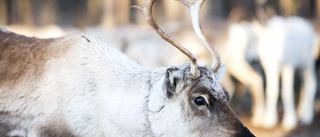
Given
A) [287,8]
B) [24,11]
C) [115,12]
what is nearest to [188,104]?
[115,12]

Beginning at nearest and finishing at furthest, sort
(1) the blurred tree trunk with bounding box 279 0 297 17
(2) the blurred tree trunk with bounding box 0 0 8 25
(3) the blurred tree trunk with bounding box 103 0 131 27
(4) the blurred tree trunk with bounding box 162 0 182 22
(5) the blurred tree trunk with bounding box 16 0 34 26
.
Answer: (4) the blurred tree trunk with bounding box 162 0 182 22 → (3) the blurred tree trunk with bounding box 103 0 131 27 → (1) the blurred tree trunk with bounding box 279 0 297 17 → (2) the blurred tree trunk with bounding box 0 0 8 25 → (5) the blurred tree trunk with bounding box 16 0 34 26

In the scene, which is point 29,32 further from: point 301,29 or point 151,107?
point 151,107

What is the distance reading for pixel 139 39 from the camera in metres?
10.5

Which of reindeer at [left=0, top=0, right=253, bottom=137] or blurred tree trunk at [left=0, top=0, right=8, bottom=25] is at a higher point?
blurred tree trunk at [left=0, top=0, right=8, bottom=25]

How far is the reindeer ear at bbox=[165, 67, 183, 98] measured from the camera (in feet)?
10.1

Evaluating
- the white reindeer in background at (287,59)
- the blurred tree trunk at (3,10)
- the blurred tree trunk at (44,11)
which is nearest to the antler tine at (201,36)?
the white reindeer in background at (287,59)

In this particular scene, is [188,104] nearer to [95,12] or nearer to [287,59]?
[287,59]

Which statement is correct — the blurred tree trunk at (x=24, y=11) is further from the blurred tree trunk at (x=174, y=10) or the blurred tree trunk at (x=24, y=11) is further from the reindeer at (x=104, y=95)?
the reindeer at (x=104, y=95)

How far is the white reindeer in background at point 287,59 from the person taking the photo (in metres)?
8.70

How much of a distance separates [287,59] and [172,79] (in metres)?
6.16

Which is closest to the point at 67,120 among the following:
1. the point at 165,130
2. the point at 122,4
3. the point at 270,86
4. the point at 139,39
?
the point at 165,130

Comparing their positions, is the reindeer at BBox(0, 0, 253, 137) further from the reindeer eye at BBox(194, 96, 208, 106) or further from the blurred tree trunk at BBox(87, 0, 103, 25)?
the blurred tree trunk at BBox(87, 0, 103, 25)

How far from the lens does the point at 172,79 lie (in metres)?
3.10

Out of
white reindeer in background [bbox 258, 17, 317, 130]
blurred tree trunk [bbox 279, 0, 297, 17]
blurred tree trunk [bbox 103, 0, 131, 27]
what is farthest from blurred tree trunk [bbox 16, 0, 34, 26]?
white reindeer in background [bbox 258, 17, 317, 130]
